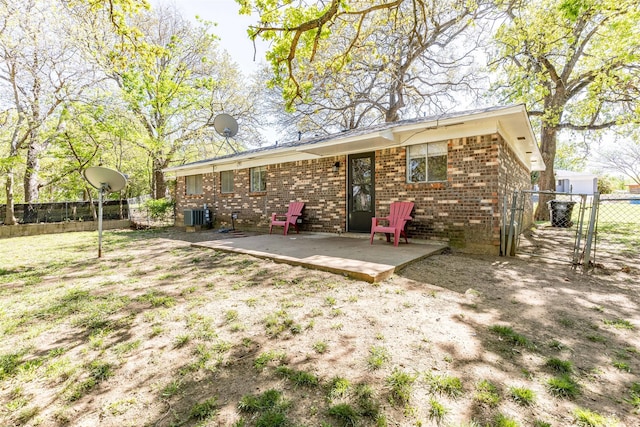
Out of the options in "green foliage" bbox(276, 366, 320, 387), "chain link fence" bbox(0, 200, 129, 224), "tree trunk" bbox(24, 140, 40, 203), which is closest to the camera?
"green foliage" bbox(276, 366, 320, 387)

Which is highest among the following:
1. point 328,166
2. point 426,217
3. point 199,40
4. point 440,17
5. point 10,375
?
point 199,40

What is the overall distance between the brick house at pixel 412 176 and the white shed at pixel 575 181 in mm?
27093

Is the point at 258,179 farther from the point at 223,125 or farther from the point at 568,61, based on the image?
the point at 568,61

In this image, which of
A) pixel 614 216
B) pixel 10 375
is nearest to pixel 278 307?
pixel 10 375

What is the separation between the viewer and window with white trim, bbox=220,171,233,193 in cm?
1151

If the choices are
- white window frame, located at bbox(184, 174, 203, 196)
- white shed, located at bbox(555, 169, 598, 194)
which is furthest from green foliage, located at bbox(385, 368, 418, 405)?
white shed, located at bbox(555, 169, 598, 194)

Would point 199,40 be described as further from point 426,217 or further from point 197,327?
point 197,327

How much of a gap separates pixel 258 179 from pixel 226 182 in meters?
1.98

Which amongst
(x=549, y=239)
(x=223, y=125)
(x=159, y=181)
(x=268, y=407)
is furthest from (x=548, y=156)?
(x=159, y=181)

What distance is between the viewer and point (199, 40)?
16.6 meters

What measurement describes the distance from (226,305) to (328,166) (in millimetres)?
5993

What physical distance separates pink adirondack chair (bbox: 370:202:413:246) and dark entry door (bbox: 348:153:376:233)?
2.90ft

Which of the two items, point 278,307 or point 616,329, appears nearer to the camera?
point 616,329

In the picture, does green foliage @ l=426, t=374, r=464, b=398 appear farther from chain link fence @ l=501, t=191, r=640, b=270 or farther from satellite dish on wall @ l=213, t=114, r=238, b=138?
satellite dish on wall @ l=213, t=114, r=238, b=138
